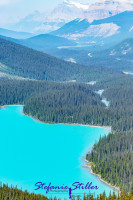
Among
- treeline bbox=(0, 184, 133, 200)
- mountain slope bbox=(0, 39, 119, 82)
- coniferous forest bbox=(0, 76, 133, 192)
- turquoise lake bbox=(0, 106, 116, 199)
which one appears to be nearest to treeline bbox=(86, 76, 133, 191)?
coniferous forest bbox=(0, 76, 133, 192)

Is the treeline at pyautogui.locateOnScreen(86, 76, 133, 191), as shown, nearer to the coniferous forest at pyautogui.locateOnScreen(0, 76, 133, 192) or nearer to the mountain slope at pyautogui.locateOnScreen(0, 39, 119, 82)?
the coniferous forest at pyautogui.locateOnScreen(0, 76, 133, 192)

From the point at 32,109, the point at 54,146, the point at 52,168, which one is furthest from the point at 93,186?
the point at 32,109

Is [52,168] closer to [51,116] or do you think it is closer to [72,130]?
[72,130]

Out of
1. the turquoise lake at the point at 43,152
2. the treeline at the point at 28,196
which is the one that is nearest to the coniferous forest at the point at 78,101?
the treeline at the point at 28,196

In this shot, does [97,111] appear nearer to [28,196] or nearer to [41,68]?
[28,196]

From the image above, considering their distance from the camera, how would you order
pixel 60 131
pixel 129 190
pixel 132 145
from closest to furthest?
1. pixel 129 190
2. pixel 132 145
3. pixel 60 131

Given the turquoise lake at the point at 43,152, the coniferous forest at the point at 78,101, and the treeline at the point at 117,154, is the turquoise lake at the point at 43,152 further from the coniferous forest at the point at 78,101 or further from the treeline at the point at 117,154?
the coniferous forest at the point at 78,101

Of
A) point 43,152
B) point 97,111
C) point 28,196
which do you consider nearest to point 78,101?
point 97,111
